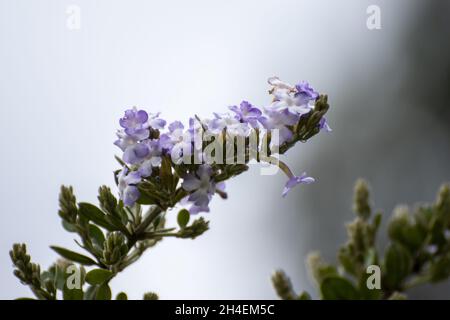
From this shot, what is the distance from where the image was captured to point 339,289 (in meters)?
1.58

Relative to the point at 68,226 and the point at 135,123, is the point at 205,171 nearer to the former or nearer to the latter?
the point at 135,123

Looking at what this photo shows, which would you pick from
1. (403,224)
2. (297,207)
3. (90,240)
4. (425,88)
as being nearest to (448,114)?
(425,88)

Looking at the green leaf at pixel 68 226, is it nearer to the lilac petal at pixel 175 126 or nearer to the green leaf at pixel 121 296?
the green leaf at pixel 121 296

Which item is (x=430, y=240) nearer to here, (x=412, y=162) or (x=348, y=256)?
(x=348, y=256)

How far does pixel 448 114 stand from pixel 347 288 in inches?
252

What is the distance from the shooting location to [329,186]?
7.54m

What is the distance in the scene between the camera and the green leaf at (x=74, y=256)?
155cm

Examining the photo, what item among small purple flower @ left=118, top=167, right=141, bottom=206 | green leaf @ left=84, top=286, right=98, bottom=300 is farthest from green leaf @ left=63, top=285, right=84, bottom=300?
small purple flower @ left=118, top=167, right=141, bottom=206

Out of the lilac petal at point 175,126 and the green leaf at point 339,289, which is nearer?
the lilac petal at point 175,126

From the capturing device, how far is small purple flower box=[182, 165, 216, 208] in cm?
135

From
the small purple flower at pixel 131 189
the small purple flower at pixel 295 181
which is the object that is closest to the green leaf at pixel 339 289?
the small purple flower at pixel 295 181

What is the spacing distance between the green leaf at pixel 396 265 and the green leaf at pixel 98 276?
2.15 ft

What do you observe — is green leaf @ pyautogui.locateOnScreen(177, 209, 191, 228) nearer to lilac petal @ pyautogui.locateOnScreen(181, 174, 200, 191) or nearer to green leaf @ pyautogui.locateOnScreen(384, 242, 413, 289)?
lilac petal @ pyautogui.locateOnScreen(181, 174, 200, 191)

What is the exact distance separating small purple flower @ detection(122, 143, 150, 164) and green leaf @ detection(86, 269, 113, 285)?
25 centimetres
